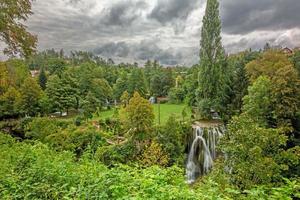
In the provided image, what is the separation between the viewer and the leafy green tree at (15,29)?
8602 mm

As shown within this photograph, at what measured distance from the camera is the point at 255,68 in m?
27.1

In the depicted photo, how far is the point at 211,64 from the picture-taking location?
102 feet

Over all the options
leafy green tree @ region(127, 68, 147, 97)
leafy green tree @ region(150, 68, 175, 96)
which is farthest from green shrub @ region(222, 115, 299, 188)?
leafy green tree @ region(150, 68, 175, 96)

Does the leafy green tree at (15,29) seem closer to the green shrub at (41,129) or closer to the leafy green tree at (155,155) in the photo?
the leafy green tree at (155,155)

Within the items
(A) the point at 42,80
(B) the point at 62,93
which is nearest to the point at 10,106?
(B) the point at 62,93

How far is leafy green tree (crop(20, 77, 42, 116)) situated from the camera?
34862 mm

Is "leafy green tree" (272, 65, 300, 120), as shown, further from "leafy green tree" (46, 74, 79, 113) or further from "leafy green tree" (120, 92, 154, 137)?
"leafy green tree" (46, 74, 79, 113)

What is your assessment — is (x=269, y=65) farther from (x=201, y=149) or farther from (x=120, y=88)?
(x=120, y=88)

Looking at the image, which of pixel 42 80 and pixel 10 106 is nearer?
pixel 10 106

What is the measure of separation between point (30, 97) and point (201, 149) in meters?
21.3

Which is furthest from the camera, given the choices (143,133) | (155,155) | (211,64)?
(211,64)

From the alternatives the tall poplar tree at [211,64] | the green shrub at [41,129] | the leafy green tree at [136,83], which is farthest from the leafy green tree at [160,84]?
the green shrub at [41,129]

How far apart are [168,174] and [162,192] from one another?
1372mm

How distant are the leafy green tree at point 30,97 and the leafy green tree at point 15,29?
26936mm
